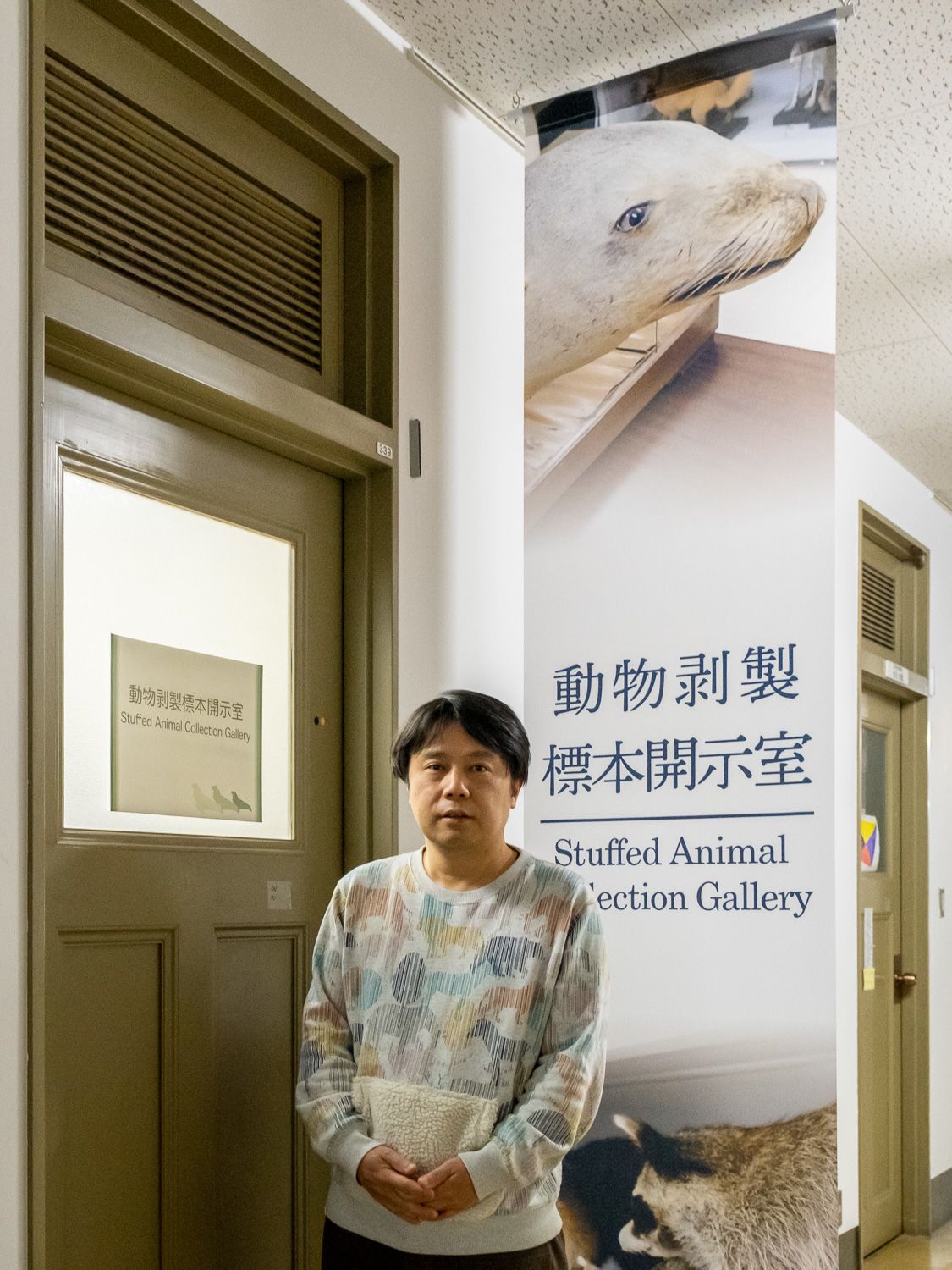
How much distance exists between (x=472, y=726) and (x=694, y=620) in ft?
2.65

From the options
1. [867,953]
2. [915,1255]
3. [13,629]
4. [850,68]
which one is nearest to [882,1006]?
[867,953]

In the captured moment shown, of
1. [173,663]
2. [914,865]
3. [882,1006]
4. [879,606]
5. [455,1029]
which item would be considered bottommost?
[882,1006]

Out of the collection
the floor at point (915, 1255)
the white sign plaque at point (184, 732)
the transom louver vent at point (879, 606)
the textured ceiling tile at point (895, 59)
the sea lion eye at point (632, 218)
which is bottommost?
the floor at point (915, 1255)

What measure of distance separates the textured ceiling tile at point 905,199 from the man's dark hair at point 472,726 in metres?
1.88

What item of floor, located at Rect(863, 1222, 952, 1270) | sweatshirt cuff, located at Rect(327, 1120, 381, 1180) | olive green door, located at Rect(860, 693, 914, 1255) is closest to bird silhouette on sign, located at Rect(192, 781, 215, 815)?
sweatshirt cuff, located at Rect(327, 1120, 381, 1180)

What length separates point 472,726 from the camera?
233cm

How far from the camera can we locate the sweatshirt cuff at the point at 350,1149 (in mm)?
2164

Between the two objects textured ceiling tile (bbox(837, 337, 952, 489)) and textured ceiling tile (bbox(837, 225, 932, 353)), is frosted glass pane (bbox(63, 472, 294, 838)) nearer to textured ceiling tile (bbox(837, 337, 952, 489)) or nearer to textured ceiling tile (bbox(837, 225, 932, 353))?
textured ceiling tile (bbox(837, 225, 932, 353))

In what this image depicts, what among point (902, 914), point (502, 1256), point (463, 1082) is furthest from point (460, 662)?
point (902, 914)

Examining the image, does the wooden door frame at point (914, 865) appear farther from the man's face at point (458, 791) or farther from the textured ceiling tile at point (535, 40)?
the man's face at point (458, 791)

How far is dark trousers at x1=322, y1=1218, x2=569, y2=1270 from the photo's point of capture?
213cm

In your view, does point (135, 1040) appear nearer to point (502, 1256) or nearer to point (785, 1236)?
point (502, 1256)

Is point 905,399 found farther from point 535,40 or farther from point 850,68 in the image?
point 535,40

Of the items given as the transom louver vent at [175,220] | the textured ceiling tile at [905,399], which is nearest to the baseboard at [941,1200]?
Answer: the textured ceiling tile at [905,399]
